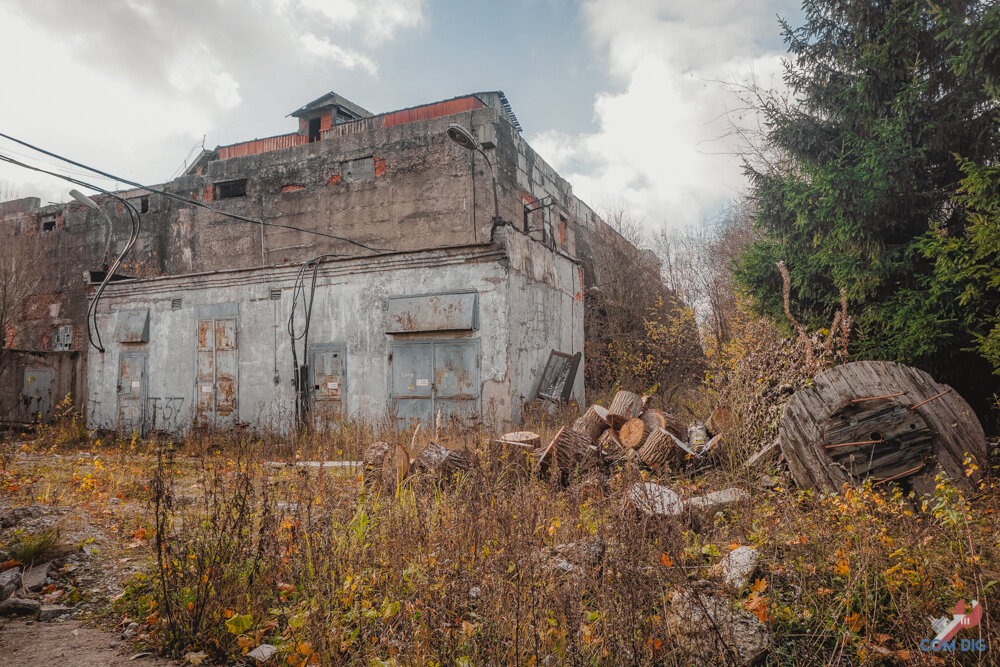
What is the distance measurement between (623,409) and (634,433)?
1.11 metres

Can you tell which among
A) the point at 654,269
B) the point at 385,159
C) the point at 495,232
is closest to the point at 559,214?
the point at 654,269

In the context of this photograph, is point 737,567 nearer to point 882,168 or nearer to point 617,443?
point 617,443

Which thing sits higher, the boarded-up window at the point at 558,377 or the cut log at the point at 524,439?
the boarded-up window at the point at 558,377

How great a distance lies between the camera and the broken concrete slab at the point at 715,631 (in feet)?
8.66

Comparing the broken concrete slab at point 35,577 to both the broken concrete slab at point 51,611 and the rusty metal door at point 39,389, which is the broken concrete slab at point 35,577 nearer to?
the broken concrete slab at point 51,611

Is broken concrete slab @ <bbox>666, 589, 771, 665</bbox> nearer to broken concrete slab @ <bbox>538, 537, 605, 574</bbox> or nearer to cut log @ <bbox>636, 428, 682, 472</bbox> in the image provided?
broken concrete slab @ <bbox>538, 537, 605, 574</bbox>

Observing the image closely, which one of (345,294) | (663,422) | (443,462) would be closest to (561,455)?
(443,462)

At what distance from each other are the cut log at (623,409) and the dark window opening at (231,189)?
48.6 feet

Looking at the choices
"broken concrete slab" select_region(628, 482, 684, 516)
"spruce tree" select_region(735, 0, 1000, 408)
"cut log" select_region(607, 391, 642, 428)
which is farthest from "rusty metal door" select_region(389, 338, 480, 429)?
"broken concrete slab" select_region(628, 482, 684, 516)

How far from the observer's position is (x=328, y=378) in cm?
1148

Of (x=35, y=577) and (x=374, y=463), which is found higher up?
(x=374, y=463)

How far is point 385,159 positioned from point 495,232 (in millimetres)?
7312

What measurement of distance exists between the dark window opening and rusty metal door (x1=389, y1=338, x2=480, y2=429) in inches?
416

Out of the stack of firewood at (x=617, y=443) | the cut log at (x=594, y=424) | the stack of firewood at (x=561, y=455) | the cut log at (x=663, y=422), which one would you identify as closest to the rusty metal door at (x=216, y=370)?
the stack of firewood at (x=561, y=455)
